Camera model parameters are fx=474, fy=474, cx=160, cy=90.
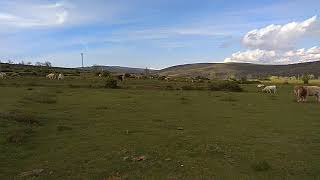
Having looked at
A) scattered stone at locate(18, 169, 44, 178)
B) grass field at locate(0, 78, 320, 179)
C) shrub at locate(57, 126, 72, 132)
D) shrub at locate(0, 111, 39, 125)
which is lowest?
scattered stone at locate(18, 169, 44, 178)

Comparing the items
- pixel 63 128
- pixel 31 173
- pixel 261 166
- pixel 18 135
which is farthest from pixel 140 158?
pixel 63 128

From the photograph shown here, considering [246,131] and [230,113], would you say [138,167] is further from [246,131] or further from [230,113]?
[230,113]

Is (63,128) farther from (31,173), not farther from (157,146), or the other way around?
(31,173)

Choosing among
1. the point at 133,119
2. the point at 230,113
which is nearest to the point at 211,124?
the point at 133,119

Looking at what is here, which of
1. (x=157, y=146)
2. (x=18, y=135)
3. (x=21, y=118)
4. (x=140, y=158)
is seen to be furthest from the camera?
(x=21, y=118)

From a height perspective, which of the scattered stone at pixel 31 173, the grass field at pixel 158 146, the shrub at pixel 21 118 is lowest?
the scattered stone at pixel 31 173

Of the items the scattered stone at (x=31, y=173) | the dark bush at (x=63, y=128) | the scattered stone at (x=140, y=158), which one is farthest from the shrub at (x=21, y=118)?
the scattered stone at (x=140, y=158)

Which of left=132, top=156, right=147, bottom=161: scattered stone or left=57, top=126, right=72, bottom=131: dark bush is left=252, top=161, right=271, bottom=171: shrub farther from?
left=57, top=126, right=72, bottom=131: dark bush

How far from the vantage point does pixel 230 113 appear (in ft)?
106

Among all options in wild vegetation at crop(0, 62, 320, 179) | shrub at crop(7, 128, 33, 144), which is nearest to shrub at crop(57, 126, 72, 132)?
wild vegetation at crop(0, 62, 320, 179)

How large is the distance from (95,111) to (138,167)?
17.4 meters

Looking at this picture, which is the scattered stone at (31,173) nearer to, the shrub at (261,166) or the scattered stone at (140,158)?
the scattered stone at (140,158)

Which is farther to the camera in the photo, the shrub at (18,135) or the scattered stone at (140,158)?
the shrub at (18,135)

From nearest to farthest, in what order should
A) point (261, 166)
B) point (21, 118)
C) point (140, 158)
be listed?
point (261, 166), point (140, 158), point (21, 118)
